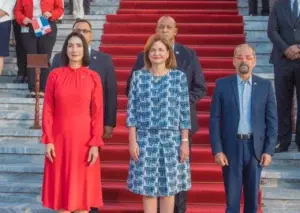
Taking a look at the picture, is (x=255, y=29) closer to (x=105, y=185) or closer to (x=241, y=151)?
(x=105, y=185)

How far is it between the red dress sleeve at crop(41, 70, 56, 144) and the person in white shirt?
2997 millimetres

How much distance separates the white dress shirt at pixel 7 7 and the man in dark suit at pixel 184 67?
9.63 ft

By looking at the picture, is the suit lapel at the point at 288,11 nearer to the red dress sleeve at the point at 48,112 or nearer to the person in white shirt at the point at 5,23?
the red dress sleeve at the point at 48,112

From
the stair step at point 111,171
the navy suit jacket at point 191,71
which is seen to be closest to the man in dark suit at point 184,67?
the navy suit jacket at point 191,71

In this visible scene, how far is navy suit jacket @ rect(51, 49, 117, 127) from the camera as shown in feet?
19.1

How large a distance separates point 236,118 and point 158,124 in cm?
57

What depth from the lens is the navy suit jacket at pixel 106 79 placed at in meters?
5.83

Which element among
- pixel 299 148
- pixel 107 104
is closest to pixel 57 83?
pixel 107 104

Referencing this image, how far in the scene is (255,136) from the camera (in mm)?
5215

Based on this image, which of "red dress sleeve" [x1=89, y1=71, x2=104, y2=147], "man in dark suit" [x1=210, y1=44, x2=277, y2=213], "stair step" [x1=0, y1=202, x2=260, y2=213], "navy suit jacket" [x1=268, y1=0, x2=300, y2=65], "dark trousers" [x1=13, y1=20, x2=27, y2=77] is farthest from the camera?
"dark trousers" [x1=13, y1=20, x2=27, y2=77]

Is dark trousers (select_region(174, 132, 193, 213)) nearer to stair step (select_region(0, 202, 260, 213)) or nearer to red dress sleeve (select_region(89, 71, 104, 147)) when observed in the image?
stair step (select_region(0, 202, 260, 213))

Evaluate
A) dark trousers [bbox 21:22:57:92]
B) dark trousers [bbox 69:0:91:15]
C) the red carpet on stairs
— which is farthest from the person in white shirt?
dark trousers [bbox 69:0:91:15]

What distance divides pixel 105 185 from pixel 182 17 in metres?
3.96

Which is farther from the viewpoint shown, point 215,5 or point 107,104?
point 215,5
